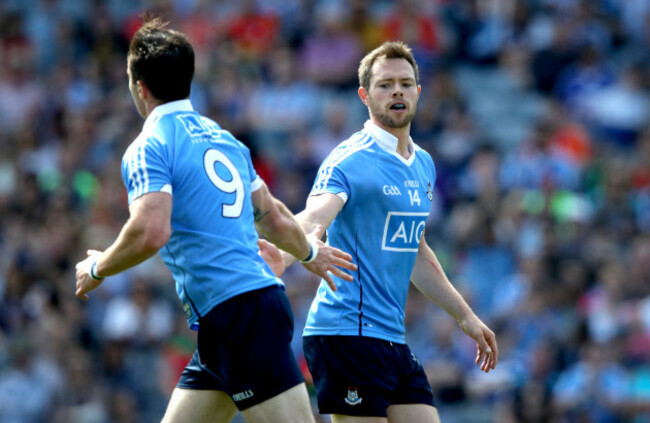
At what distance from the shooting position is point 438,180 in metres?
14.4

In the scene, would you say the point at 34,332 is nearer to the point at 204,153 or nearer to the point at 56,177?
the point at 56,177

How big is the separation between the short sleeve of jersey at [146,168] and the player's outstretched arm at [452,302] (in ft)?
7.02

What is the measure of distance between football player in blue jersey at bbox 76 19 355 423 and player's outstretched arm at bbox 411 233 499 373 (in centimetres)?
159

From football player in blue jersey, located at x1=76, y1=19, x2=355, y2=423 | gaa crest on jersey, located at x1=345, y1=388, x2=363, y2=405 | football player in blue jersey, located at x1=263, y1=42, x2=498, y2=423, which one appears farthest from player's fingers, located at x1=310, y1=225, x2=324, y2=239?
gaa crest on jersey, located at x1=345, y1=388, x2=363, y2=405

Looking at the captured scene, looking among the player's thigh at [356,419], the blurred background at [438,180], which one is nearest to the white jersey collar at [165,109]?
the player's thigh at [356,419]

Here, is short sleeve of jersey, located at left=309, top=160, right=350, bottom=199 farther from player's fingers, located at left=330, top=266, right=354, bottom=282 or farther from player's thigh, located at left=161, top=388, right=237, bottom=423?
player's thigh, located at left=161, top=388, right=237, bottom=423

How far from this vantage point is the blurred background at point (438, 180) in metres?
12.3

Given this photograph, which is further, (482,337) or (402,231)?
(482,337)

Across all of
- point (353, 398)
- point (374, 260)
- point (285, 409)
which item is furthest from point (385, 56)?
point (285, 409)

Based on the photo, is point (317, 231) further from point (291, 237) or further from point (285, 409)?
point (285, 409)

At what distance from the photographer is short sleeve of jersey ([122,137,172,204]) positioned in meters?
5.21

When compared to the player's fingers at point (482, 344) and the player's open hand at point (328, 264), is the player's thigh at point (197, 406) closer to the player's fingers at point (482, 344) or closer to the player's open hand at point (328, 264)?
the player's open hand at point (328, 264)

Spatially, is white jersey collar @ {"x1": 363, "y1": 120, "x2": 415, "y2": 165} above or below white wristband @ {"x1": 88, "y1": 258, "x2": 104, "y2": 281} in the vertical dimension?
above

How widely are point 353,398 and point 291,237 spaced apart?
1079 mm
